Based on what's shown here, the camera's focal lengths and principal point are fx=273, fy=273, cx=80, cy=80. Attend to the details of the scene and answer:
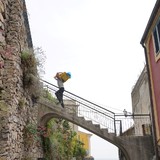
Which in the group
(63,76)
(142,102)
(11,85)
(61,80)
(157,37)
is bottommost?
(11,85)

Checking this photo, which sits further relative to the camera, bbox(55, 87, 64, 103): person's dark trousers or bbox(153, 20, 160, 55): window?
bbox(55, 87, 64, 103): person's dark trousers

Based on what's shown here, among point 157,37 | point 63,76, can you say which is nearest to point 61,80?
point 63,76

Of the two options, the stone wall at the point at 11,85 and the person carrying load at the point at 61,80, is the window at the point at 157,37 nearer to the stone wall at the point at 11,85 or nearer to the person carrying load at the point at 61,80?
the person carrying load at the point at 61,80

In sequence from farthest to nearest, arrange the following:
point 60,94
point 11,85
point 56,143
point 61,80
A: point 56,143
point 61,80
point 60,94
point 11,85

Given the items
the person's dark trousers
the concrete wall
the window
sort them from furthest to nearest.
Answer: the concrete wall, the person's dark trousers, the window

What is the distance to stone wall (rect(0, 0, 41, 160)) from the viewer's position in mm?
5360

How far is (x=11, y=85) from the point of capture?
573cm

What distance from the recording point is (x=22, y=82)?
6.92 m

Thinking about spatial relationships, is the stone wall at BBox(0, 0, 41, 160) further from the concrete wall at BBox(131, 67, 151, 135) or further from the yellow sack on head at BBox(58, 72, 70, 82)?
the concrete wall at BBox(131, 67, 151, 135)

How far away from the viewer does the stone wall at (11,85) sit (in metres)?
5.36

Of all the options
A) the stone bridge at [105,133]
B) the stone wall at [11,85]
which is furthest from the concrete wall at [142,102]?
the stone wall at [11,85]

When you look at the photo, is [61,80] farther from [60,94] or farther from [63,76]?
[60,94]

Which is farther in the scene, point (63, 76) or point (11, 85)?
point (63, 76)

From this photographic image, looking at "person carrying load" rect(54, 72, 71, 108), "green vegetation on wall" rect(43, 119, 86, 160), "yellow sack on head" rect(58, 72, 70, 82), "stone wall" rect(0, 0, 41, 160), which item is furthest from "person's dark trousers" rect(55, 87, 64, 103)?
"stone wall" rect(0, 0, 41, 160)
